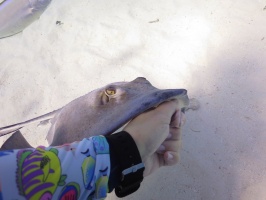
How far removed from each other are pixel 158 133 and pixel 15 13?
297 centimetres

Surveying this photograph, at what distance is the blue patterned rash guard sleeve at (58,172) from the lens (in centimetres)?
87

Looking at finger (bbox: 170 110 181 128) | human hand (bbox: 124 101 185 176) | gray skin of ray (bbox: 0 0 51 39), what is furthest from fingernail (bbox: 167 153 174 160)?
gray skin of ray (bbox: 0 0 51 39)

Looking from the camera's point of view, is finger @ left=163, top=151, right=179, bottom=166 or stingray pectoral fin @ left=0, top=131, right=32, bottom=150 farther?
stingray pectoral fin @ left=0, top=131, right=32, bottom=150

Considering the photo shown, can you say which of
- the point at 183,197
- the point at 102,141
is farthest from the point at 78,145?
the point at 183,197

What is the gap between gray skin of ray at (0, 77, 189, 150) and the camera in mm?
1199

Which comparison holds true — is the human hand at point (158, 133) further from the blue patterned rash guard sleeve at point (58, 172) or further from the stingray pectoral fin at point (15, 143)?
the stingray pectoral fin at point (15, 143)

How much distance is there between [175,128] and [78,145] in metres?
0.51

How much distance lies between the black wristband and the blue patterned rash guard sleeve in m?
0.03

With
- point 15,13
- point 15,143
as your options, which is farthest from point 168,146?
point 15,13

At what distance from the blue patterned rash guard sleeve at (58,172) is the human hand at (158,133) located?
0.17 m

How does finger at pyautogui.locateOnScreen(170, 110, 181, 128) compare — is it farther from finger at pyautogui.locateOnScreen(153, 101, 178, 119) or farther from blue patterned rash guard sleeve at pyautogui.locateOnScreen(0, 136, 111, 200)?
blue patterned rash guard sleeve at pyautogui.locateOnScreen(0, 136, 111, 200)

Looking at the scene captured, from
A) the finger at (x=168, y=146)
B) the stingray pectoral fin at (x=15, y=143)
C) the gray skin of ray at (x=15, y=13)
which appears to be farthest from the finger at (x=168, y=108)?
the gray skin of ray at (x=15, y=13)

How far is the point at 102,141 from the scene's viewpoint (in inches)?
42.4

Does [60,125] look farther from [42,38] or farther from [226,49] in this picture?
[42,38]
